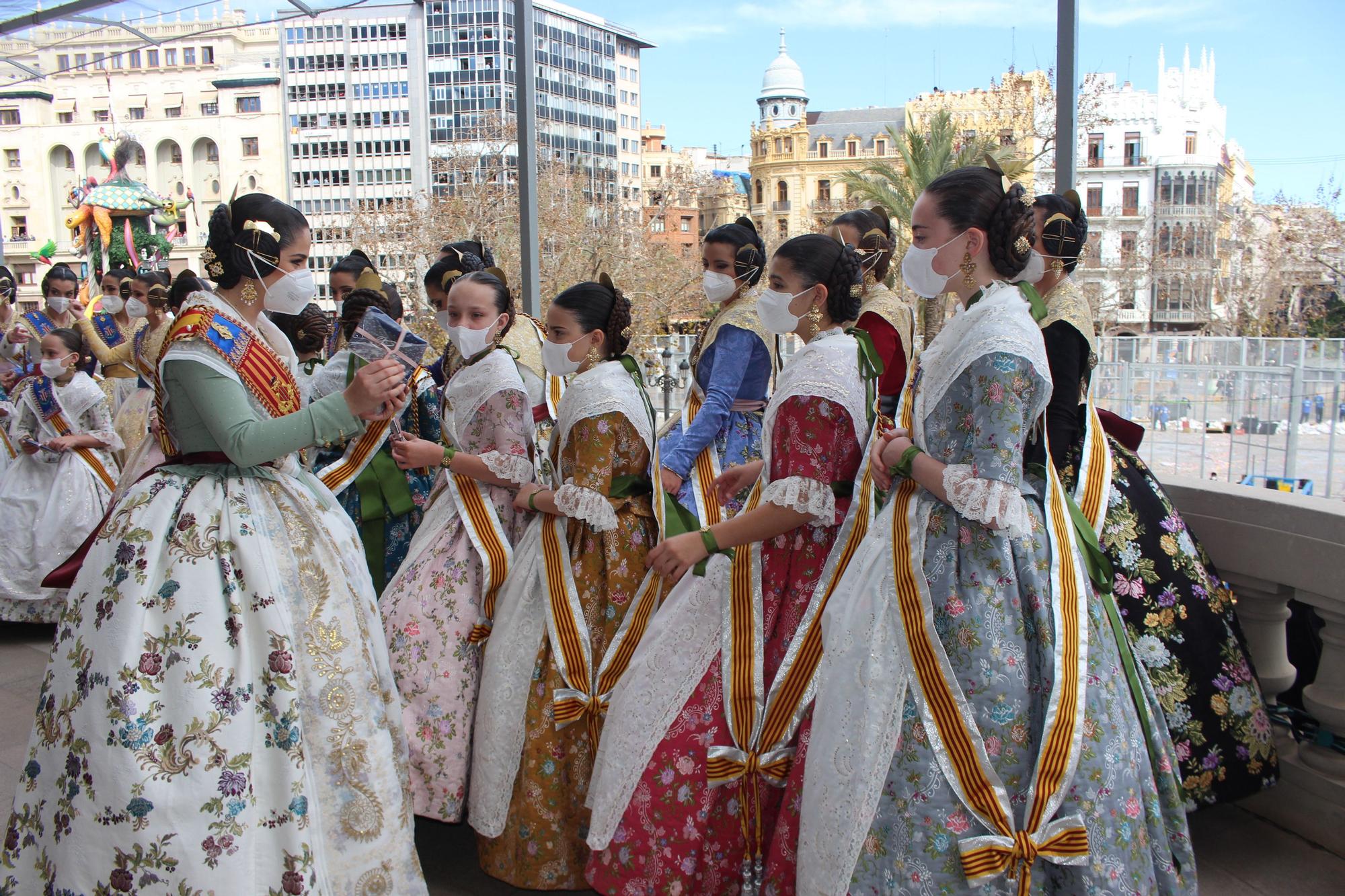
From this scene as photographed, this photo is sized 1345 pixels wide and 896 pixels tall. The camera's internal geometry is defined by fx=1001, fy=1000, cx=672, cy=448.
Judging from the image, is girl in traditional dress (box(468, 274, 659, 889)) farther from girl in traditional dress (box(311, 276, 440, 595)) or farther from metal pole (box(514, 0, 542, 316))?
metal pole (box(514, 0, 542, 316))

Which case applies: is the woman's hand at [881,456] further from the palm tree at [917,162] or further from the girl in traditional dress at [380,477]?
the palm tree at [917,162]

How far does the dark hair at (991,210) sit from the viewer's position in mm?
2010

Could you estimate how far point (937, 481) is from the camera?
6.40 feet

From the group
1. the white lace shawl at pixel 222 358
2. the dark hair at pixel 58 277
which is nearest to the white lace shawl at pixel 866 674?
the white lace shawl at pixel 222 358

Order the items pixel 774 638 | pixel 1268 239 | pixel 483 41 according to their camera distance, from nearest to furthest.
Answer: pixel 774 638, pixel 1268 239, pixel 483 41

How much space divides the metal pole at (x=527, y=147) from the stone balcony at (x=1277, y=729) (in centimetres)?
219

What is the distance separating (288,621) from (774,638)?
1.07 metres

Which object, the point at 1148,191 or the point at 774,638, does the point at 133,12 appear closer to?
the point at 774,638

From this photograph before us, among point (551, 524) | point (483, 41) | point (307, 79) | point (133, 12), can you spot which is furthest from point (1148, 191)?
point (307, 79)

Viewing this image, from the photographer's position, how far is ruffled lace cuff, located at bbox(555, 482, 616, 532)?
8.48ft

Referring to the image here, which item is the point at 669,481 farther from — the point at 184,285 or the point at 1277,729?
the point at 184,285

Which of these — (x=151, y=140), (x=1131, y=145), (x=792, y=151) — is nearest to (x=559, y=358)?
(x=792, y=151)

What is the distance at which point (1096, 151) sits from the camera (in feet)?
117

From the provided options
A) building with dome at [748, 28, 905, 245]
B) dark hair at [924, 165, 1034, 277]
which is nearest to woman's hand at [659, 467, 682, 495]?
dark hair at [924, 165, 1034, 277]
